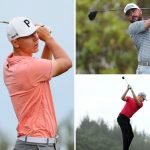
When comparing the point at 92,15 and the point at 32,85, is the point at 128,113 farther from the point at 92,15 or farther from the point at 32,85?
the point at 32,85

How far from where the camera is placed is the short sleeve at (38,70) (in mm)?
2514

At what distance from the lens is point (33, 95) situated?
99.7 inches

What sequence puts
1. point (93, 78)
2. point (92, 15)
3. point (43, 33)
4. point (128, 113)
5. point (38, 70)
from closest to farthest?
point (38, 70)
point (43, 33)
point (128, 113)
point (93, 78)
point (92, 15)

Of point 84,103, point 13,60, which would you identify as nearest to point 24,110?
point 13,60

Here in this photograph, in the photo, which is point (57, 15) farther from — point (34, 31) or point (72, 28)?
point (34, 31)

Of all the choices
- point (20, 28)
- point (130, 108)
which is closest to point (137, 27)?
point (130, 108)

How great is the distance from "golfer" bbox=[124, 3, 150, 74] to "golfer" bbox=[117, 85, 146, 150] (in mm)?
172

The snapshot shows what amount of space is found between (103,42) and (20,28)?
1466 millimetres

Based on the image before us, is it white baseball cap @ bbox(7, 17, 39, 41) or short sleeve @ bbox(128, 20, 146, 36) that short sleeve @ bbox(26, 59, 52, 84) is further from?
short sleeve @ bbox(128, 20, 146, 36)

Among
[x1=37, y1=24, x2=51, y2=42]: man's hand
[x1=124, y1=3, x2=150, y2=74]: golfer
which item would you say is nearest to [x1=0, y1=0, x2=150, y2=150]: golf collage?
[x1=124, y1=3, x2=150, y2=74]: golfer

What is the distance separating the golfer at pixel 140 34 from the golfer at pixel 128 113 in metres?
0.17

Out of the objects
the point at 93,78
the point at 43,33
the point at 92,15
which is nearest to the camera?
the point at 43,33

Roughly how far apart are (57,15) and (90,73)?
448 mm

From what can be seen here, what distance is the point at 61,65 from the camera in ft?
8.36
